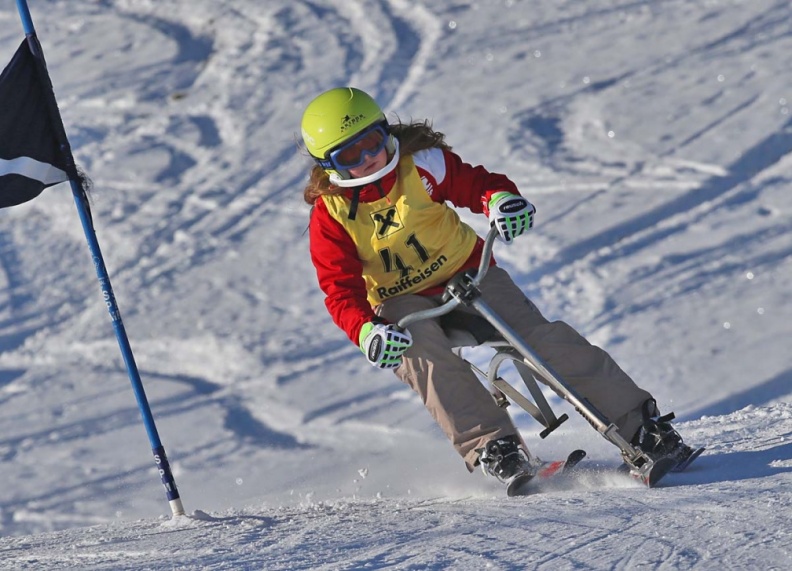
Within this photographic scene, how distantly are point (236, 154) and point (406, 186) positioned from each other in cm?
654

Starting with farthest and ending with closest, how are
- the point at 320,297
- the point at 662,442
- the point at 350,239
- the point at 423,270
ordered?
the point at 320,297 → the point at 423,270 → the point at 350,239 → the point at 662,442

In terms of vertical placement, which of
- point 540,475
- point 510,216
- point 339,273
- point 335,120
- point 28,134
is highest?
point 28,134

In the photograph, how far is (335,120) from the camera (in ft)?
14.8

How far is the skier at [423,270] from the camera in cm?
443

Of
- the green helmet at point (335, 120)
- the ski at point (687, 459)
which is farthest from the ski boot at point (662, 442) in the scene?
the green helmet at point (335, 120)

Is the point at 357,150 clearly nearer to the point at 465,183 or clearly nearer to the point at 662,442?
the point at 465,183

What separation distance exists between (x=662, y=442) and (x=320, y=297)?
15.5ft

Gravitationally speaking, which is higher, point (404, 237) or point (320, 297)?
point (320, 297)

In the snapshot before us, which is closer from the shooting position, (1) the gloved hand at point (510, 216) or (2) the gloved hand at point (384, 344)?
(2) the gloved hand at point (384, 344)

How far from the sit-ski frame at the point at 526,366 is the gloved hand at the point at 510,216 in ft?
0.17

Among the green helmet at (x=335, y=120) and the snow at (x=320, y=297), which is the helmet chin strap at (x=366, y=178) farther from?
the snow at (x=320, y=297)

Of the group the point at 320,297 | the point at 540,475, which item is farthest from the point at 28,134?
the point at 320,297

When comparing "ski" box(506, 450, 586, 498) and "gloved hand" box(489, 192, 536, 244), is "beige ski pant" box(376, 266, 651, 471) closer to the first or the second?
"ski" box(506, 450, 586, 498)

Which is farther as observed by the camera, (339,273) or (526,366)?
(526,366)
